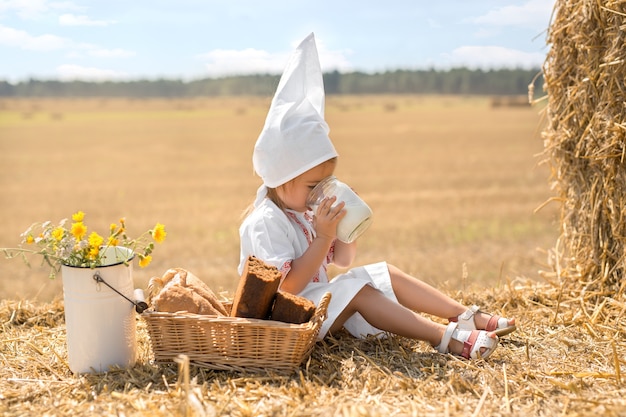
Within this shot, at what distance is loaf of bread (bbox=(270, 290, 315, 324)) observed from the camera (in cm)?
283

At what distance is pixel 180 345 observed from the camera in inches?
113

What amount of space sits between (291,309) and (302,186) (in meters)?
0.71

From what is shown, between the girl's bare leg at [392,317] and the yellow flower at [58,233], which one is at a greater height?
the yellow flower at [58,233]

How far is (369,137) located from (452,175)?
1140 centimetres

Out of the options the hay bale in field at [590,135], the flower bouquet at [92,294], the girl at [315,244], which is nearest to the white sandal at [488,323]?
the girl at [315,244]

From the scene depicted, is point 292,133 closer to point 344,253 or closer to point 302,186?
point 302,186

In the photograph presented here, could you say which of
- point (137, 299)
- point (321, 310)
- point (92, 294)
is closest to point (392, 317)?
point (321, 310)

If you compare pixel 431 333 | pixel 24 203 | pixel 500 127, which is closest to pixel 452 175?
pixel 24 203

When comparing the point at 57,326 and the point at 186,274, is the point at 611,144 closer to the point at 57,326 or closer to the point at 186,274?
the point at 186,274

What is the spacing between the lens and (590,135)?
3.87 m

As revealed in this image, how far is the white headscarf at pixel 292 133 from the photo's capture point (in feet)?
10.3

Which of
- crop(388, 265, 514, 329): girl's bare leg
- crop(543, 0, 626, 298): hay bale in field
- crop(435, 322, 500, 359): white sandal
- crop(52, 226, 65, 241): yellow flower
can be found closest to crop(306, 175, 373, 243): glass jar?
crop(388, 265, 514, 329): girl's bare leg

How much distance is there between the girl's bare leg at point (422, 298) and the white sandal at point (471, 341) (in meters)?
0.25

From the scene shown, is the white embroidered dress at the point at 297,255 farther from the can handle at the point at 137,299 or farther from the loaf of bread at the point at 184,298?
the can handle at the point at 137,299
